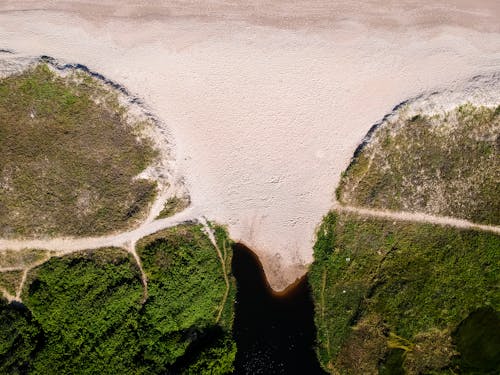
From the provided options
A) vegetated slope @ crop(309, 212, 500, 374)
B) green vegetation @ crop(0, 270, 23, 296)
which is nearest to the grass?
green vegetation @ crop(0, 270, 23, 296)

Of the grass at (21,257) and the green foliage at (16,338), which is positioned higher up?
the grass at (21,257)

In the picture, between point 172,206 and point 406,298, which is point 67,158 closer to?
point 172,206

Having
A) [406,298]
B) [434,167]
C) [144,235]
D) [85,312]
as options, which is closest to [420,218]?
[434,167]

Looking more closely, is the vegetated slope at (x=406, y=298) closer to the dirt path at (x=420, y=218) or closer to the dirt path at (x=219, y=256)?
the dirt path at (x=420, y=218)

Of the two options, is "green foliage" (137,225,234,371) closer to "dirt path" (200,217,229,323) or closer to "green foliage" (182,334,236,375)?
"green foliage" (182,334,236,375)

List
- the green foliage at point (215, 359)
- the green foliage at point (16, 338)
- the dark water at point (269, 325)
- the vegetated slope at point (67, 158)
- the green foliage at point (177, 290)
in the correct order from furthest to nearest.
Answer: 1. the dark water at point (269, 325)
2. the green foliage at point (177, 290)
3. the green foliage at point (215, 359)
4. the vegetated slope at point (67, 158)
5. the green foliage at point (16, 338)

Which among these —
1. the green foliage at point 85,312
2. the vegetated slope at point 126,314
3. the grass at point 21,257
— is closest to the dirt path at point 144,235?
the grass at point 21,257

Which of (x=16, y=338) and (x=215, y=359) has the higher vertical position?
(x=16, y=338)
